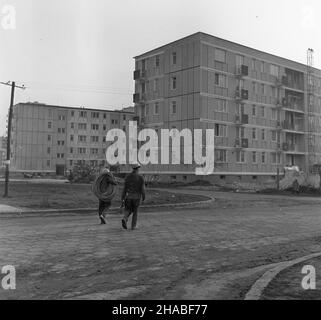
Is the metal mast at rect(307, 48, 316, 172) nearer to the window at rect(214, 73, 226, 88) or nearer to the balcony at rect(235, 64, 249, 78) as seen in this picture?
the balcony at rect(235, 64, 249, 78)

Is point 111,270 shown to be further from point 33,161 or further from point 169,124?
point 33,161

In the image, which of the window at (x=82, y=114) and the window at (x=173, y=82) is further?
the window at (x=82, y=114)

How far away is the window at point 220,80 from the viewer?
1996 inches

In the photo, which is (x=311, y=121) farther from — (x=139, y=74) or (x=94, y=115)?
(x=94, y=115)

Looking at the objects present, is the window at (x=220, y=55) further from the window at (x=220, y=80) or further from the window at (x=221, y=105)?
the window at (x=221, y=105)

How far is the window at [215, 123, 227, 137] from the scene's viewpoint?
166 feet

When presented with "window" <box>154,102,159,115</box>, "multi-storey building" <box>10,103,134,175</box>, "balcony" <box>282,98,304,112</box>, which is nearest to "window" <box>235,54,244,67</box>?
"balcony" <box>282,98,304,112</box>

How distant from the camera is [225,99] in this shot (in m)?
51.6

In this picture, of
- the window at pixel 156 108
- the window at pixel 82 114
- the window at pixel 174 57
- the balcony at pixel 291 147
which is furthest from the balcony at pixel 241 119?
the window at pixel 82 114
